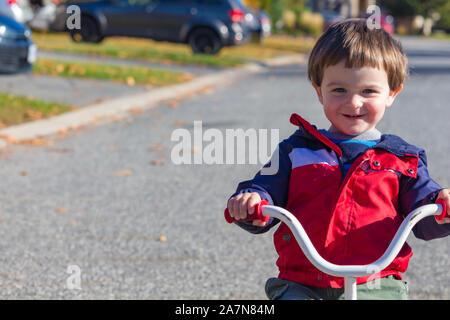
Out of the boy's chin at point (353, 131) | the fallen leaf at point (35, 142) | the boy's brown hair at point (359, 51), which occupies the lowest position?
the fallen leaf at point (35, 142)

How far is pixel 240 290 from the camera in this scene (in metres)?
4.04

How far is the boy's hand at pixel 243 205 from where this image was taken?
2.12m

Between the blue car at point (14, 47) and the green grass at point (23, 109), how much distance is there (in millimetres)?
465

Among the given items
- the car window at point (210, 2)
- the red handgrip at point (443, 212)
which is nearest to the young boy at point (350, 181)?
the red handgrip at point (443, 212)

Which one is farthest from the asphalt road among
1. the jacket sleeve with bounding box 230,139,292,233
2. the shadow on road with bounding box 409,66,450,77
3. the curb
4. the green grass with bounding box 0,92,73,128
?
the shadow on road with bounding box 409,66,450,77

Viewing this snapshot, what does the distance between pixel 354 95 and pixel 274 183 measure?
1.17 ft

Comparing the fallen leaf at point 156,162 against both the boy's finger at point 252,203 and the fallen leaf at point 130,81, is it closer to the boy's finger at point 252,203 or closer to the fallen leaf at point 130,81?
the boy's finger at point 252,203

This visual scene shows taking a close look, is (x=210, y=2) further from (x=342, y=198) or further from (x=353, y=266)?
(x=353, y=266)

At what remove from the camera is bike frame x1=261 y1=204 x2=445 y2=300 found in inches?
74.7

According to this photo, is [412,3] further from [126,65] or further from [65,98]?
[65,98]

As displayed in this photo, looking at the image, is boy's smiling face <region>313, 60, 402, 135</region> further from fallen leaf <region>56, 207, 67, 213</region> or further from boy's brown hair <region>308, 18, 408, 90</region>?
fallen leaf <region>56, 207, 67, 213</region>

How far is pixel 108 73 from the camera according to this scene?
47.0ft

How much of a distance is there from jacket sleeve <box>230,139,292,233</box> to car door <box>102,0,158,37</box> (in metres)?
18.6
